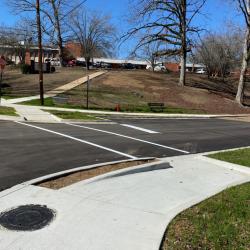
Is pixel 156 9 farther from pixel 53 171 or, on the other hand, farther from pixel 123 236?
pixel 123 236

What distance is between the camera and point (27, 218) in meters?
6.70

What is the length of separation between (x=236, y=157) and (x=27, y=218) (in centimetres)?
725

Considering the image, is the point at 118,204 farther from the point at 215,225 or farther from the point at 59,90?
the point at 59,90

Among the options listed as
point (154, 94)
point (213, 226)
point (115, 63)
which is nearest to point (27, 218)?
point (213, 226)

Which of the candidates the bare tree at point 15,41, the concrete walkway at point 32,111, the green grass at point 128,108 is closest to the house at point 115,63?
the bare tree at point 15,41

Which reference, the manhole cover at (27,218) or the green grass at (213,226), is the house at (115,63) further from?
the manhole cover at (27,218)

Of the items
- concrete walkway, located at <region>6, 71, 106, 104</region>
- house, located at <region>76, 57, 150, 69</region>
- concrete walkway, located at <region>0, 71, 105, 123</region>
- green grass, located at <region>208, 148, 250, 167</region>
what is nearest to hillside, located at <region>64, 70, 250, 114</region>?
concrete walkway, located at <region>6, 71, 106, 104</region>

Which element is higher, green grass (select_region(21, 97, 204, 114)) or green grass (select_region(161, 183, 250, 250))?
green grass (select_region(161, 183, 250, 250))

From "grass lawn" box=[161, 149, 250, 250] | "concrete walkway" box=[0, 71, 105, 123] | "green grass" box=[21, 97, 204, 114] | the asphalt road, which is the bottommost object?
"green grass" box=[21, 97, 204, 114]

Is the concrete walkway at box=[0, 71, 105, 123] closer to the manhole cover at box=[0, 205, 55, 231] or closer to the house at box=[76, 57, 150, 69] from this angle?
the manhole cover at box=[0, 205, 55, 231]

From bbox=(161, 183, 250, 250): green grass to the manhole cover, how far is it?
1.87 metres

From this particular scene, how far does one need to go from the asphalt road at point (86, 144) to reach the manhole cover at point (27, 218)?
1481 millimetres

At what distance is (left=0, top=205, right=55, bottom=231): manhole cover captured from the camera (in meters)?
6.36

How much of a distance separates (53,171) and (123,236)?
4194 mm
